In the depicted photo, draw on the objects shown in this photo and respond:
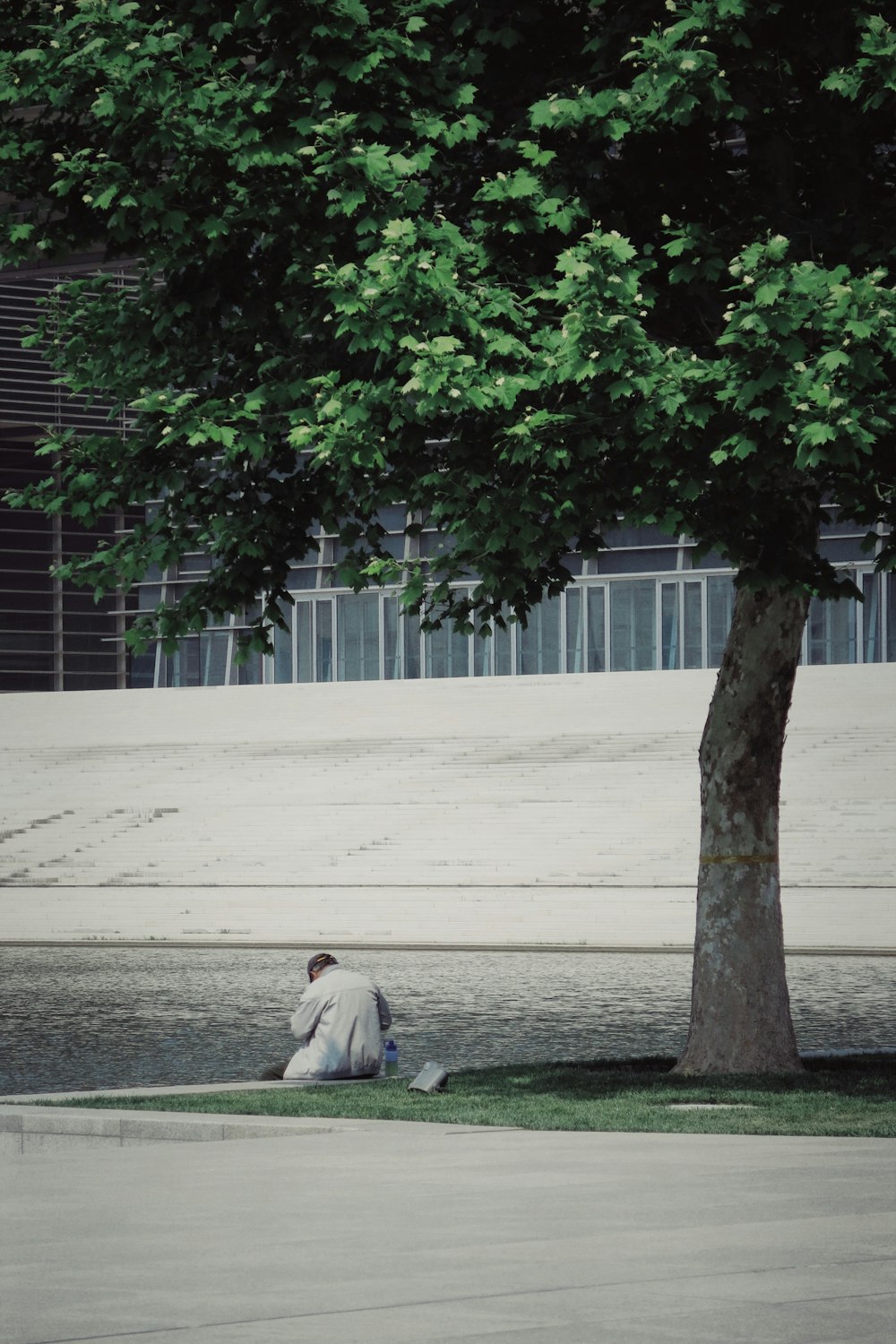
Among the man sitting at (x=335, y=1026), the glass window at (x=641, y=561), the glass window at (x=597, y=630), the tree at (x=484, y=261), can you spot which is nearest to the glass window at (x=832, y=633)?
the glass window at (x=641, y=561)

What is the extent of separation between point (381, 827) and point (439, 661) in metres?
20.9

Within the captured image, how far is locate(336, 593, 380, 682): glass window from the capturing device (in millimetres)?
56281

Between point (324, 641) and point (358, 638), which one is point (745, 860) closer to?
point (358, 638)

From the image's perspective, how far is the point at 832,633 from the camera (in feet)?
164

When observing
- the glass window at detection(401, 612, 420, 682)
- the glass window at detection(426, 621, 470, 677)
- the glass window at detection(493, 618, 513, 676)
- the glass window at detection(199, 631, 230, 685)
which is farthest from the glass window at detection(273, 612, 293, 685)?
the glass window at detection(493, 618, 513, 676)

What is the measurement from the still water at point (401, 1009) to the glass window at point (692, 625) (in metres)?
25.4

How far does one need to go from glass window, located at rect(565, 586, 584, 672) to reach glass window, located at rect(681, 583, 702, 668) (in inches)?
97.8

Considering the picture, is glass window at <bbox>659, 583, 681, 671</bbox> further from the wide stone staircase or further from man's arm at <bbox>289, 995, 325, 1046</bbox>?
man's arm at <bbox>289, 995, 325, 1046</bbox>

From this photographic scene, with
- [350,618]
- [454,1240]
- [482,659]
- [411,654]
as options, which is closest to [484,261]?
[454,1240]

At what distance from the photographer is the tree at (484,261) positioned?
1020cm

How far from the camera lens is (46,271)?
53.8 metres

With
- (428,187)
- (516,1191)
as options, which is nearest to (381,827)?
(428,187)

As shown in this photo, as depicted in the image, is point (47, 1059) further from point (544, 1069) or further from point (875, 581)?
point (875, 581)

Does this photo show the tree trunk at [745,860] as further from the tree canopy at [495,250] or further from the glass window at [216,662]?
the glass window at [216,662]
